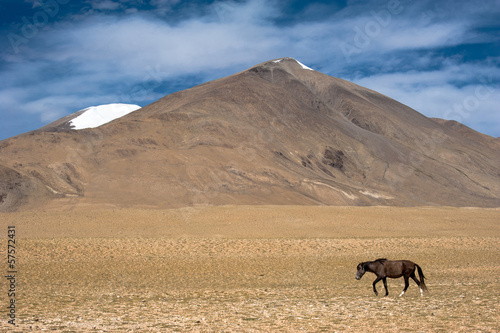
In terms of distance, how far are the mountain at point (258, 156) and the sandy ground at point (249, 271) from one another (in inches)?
765

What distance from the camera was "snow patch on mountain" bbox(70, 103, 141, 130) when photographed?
160m

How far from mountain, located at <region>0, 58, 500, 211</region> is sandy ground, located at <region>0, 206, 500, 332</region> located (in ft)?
63.8

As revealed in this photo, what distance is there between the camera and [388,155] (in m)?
95.3

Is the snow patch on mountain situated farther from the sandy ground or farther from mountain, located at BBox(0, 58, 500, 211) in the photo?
the sandy ground

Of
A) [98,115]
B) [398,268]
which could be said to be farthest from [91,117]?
[398,268]

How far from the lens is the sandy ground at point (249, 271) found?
1034cm

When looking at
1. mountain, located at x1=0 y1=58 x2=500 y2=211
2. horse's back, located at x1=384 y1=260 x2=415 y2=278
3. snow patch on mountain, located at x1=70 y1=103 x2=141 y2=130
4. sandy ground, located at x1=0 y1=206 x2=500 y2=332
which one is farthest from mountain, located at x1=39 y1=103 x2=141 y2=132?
horse's back, located at x1=384 y1=260 x2=415 y2=278

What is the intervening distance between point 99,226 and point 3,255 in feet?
29.4

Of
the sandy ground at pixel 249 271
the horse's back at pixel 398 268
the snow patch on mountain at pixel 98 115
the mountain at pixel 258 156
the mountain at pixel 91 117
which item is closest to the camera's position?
the sandy ground at pixel 249 271

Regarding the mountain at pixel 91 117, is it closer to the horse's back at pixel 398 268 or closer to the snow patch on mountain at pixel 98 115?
the snow patch on mountain at pixel 98 115

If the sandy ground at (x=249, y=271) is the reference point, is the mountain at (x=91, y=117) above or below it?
above

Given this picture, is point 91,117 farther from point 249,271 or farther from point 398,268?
point 398,268

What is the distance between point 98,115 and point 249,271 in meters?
166

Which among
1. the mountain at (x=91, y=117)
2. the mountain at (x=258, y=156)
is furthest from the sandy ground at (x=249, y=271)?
the mountain at (x=91, y=117)
